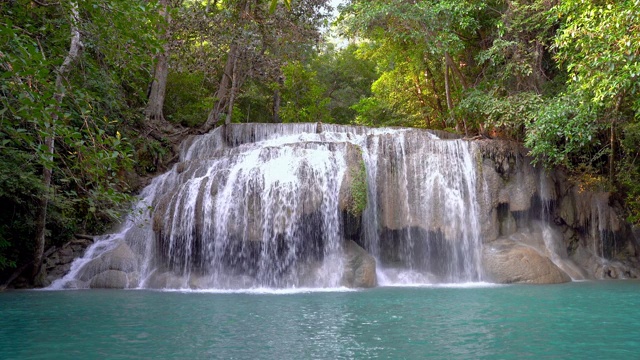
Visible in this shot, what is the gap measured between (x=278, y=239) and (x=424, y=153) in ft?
17.3

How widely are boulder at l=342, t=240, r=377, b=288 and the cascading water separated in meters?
0.17

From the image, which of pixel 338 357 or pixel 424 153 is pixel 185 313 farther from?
pixel 424 153

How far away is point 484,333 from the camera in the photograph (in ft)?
21.4

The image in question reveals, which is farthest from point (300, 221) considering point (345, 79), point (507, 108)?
point (345, 79)

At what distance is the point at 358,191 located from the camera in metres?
13.8

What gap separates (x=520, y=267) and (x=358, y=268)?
4.22 meters

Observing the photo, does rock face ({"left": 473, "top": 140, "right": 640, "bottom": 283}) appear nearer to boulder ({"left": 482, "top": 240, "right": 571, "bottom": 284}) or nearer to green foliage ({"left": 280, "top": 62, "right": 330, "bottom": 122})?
boulder ({"left": 482, "top": 240, "right": 571, "bottom": 284})

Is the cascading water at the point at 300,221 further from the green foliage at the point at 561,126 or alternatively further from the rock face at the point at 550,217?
the green foliage at the point at 561,126

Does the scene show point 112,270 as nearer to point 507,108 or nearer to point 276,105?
point 507,108

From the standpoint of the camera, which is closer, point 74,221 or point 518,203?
point 74,221

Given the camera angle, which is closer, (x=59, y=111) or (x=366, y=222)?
(x=59, y=111)

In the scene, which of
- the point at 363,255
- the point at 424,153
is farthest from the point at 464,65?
the point at 363,255

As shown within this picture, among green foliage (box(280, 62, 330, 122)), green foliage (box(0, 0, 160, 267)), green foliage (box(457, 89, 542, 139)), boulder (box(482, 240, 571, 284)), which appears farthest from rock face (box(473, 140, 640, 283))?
green foliage (box(280, 62, 330, 122))

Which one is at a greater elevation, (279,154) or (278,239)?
(279,154)
